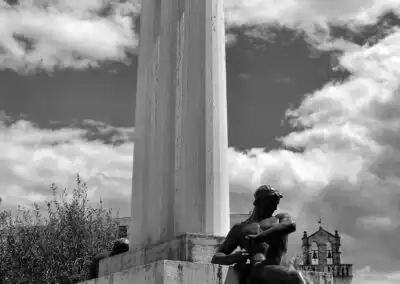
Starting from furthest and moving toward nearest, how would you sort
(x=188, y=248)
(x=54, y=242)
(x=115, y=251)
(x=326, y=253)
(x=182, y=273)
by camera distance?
(x=326, y=253), (x=54, y=242), (x=115, y=251), (x=188, y=248), (x=182, y=273)

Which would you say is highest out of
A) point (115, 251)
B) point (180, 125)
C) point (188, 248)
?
point (180, 125)

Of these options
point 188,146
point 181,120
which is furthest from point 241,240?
point 181,120

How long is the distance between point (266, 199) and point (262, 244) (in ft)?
2.12

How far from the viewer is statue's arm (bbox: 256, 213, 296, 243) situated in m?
7.62

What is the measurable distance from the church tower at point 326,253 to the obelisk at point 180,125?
75.1 metres

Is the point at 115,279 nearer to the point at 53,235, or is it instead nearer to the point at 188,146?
the point at 188,146

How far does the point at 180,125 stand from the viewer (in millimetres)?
12156

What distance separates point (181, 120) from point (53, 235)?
1953 cm

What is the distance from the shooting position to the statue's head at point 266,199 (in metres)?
8.09

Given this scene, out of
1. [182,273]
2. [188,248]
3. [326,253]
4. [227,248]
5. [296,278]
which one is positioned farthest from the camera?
[326,253]

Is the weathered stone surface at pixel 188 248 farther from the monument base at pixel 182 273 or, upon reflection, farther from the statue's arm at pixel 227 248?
the statue's arm at pixel 227 248

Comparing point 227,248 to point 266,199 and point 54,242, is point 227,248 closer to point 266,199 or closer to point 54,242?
point 266,199

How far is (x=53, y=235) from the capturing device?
97.0ft

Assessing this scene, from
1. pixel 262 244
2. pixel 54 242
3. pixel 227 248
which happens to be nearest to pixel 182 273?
pixel 227 248
